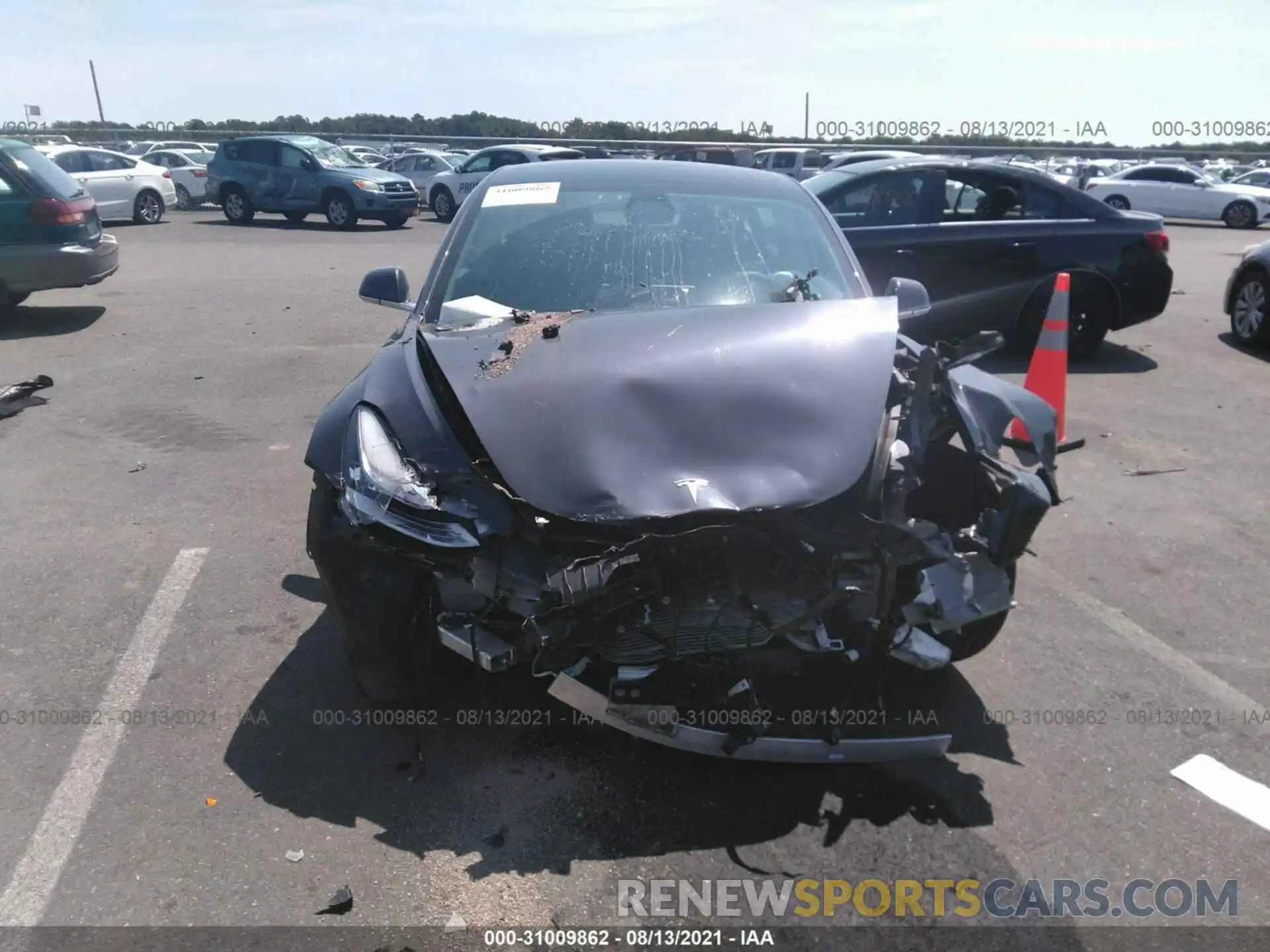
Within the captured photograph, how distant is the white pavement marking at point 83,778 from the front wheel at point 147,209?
1996 centimetres

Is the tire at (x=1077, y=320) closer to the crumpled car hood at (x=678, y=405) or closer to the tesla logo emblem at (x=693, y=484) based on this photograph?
the crumpled car hood at (x=678, y=405)

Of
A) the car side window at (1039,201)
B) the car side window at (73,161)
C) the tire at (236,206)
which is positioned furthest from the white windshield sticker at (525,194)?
the tire at (236,206)

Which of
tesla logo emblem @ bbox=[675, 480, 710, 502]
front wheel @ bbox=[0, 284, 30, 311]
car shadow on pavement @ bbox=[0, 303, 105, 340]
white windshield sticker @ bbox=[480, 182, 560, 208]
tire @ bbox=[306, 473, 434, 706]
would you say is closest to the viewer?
tesla logo emblem @ bbox=[675, 480, 710, 502]

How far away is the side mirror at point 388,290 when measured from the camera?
4.68 m

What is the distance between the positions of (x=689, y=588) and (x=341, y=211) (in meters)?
20.9

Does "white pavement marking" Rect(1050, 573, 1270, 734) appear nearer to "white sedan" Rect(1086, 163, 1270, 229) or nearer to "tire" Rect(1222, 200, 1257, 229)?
"white sedan" Rect(1086, 163, 1270, 229)

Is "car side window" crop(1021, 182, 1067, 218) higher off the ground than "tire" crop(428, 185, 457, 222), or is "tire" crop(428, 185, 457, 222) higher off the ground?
"car side window" crop(1021, 182, 1067, 218)

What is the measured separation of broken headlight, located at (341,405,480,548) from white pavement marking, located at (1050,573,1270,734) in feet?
9.24

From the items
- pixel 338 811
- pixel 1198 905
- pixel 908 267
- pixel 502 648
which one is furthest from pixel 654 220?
pixel 908 267

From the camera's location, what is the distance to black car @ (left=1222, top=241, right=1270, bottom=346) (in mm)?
9719

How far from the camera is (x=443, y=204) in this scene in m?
24.8

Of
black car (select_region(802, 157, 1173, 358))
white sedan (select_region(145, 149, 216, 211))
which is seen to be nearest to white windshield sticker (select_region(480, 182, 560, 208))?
black car (select_region(802, 157, 1173, 358))

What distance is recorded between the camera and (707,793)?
3250mm

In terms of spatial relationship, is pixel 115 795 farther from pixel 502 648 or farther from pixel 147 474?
pixel 147 474
